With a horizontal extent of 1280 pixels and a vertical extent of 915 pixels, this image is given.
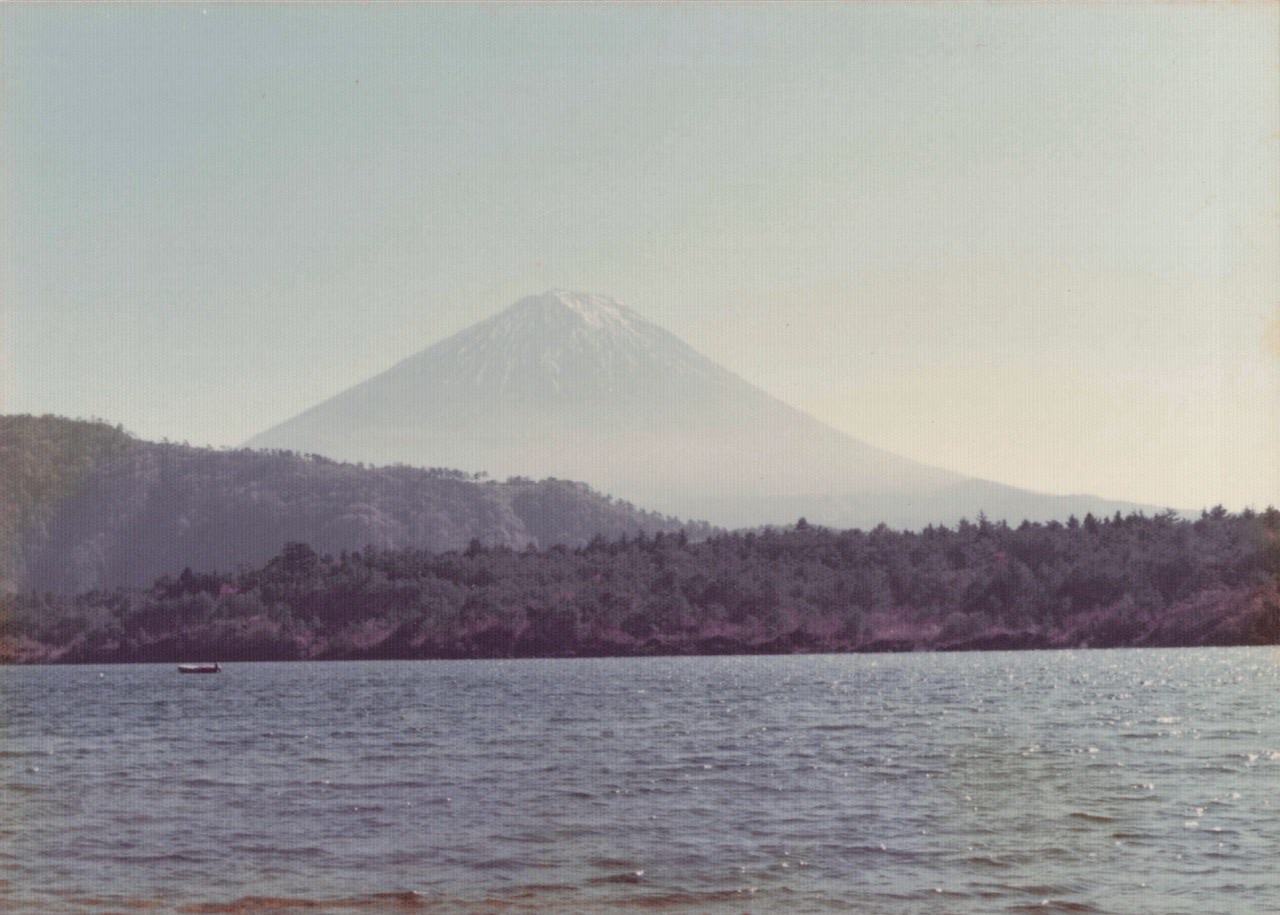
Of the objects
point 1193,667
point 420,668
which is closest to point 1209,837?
point 1193,667

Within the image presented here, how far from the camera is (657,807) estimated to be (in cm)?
4588

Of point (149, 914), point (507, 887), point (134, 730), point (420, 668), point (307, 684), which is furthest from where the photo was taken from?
point (420, 668)

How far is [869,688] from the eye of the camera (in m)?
110

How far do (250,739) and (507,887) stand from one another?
4061 centimetres

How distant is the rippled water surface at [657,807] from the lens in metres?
34.1

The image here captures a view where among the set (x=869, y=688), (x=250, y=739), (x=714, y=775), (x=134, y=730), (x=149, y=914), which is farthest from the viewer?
(x=869, y=688)

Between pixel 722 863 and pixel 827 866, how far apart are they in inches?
87.0

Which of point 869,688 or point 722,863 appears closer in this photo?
point 722,863

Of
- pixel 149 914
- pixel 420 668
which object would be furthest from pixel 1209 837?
pixel 420 668

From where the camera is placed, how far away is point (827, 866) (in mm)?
36375

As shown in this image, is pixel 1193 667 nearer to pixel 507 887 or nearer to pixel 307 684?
pixel 307 684

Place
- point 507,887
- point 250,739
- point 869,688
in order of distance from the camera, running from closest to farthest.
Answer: point 507,887 → point 250,739 → point 869,688

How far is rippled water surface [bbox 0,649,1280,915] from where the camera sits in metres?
34.1

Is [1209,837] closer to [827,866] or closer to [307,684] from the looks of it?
[827,866]
